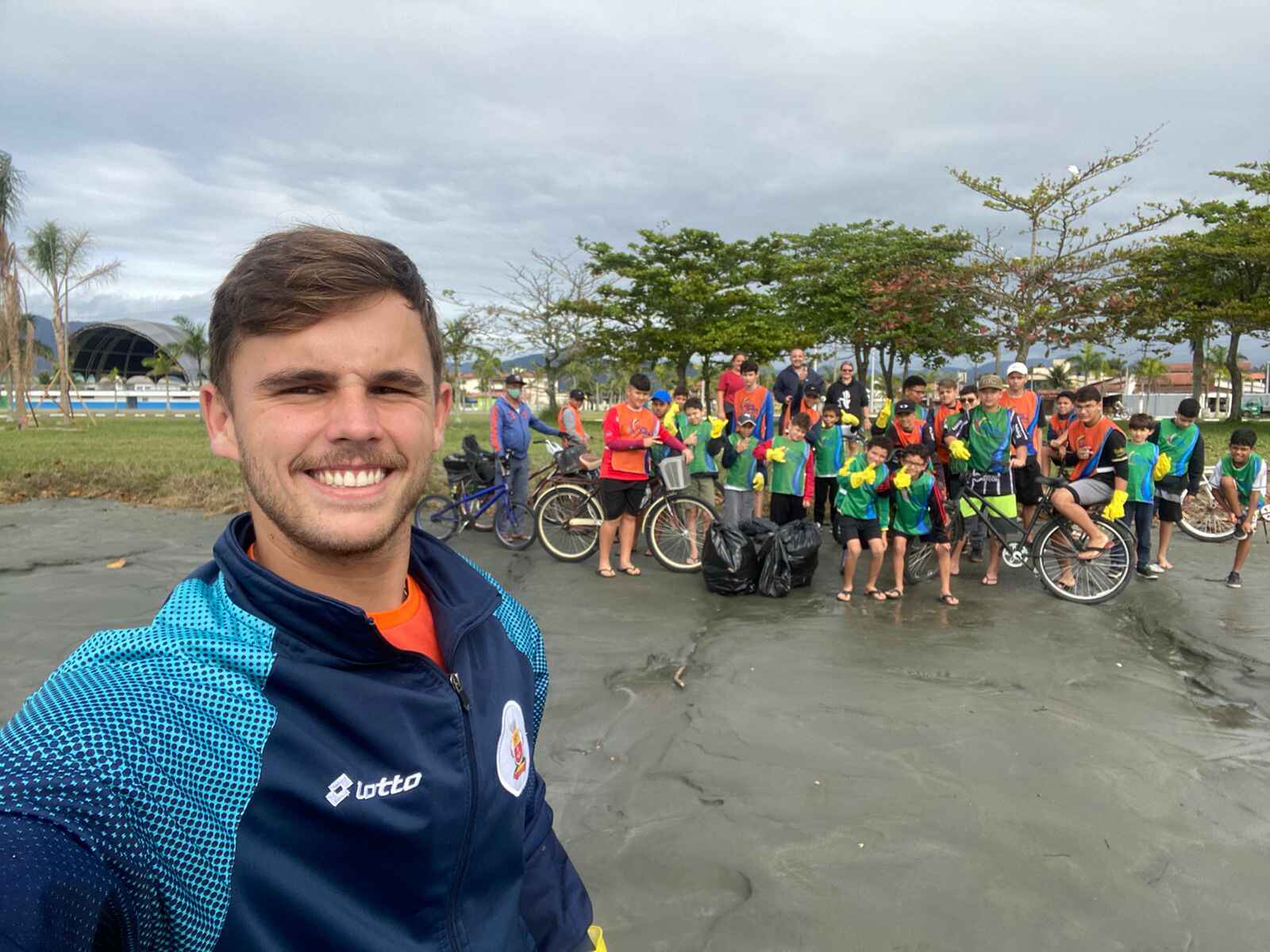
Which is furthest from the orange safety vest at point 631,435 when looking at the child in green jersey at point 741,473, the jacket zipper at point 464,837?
the jacket zipper at point 464,837

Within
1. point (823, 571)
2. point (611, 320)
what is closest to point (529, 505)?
point (823, 571)

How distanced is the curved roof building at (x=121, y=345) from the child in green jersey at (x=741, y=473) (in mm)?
77601

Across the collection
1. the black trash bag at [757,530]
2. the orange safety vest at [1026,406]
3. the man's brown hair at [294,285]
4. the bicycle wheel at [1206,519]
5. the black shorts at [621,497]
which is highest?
the man's brown hair at [294,285]

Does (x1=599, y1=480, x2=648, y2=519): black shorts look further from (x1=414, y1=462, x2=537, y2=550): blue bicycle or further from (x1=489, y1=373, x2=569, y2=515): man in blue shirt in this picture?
(x1=489, y1=373, x2=569, y2=515): man in blue shirt

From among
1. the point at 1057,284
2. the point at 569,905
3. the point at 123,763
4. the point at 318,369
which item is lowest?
the point at 569,905

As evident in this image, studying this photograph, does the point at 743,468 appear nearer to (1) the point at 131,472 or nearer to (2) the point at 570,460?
(2) the point at 570,460

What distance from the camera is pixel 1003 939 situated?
8.48 ft

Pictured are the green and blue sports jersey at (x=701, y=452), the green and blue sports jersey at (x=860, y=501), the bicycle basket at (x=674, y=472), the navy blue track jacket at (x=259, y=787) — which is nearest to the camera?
the navy blue track jacket at (x=259, y=787)

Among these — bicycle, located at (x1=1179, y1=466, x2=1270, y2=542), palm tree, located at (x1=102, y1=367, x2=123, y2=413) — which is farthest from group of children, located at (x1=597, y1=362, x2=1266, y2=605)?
palm tree, located at (x1=102, y1=367, x2=123, y2=413)

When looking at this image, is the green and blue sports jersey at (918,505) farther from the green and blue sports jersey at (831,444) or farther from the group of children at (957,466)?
the green and blue sports jersey at (831,444)

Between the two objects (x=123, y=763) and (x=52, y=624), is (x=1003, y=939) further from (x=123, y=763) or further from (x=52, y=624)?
(x=52, y=624)

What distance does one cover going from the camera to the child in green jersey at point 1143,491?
7656 mm

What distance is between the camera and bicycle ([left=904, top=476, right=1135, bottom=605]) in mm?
6812

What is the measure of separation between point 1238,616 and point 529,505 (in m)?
6.97
